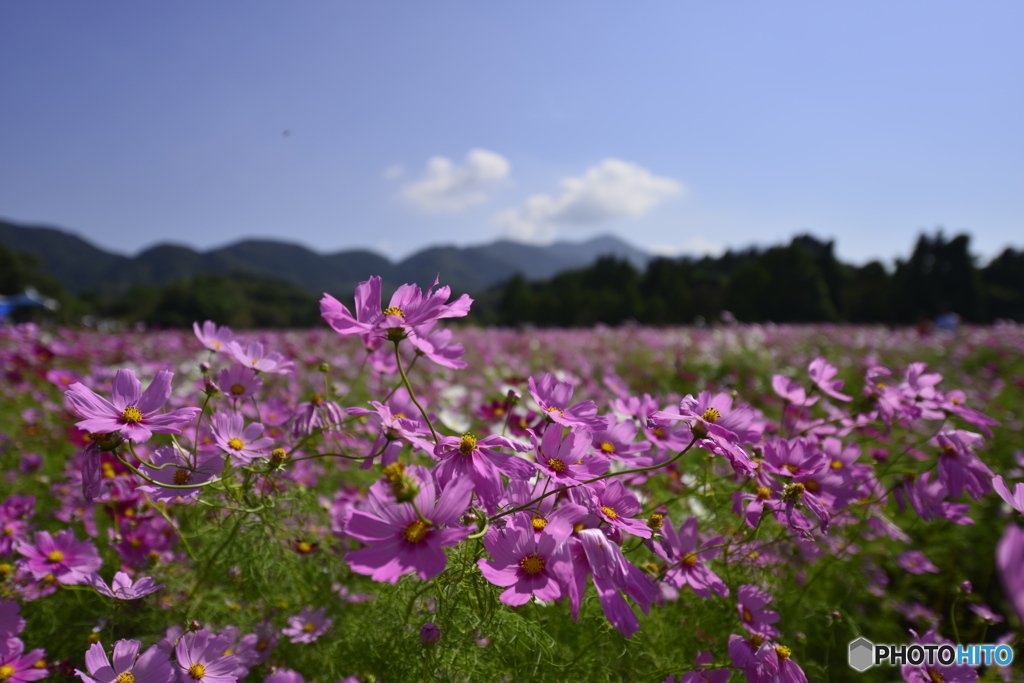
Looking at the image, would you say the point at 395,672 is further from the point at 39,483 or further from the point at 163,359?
the point at 163,359

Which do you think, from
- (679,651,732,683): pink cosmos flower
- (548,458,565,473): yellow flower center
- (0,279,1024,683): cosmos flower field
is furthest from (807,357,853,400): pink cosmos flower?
(548,458,565,473): yellow flower center

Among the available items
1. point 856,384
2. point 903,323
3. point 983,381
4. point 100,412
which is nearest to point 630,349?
point 856,384

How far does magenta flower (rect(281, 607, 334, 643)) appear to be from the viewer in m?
1.08

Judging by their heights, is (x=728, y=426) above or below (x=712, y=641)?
above

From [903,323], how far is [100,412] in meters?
23.0

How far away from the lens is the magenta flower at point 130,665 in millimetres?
760

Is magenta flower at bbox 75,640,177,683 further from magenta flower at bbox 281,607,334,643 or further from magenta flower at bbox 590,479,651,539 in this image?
magenta flower at bbox 590,479,651,539

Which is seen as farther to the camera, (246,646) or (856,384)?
(856,384)

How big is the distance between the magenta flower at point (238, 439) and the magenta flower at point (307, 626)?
494 mm

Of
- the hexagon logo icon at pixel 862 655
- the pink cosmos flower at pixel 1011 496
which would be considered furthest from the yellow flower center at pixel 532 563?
the hexagon logo icon at pixel 862 655

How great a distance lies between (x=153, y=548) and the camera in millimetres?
1244

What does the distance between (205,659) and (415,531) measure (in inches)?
23.8

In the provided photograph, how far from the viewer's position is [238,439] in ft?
2.89

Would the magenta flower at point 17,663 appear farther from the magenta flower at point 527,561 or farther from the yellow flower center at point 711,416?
the yellow flower center at point 711,416
